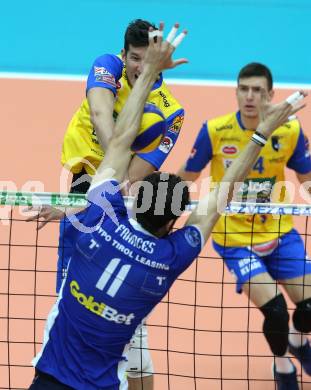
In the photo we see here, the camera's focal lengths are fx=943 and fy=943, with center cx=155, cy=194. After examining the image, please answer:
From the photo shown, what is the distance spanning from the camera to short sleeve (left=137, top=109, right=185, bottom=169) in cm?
578

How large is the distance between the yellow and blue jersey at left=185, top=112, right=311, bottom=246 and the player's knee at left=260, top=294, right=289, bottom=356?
52cm

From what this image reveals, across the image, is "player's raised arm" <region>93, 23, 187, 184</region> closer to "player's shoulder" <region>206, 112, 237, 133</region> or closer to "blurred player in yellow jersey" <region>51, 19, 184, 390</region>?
"blurred player in yellow jersey" <region>51, 19, 184, 390</region>

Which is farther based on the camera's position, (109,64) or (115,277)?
(109,64)

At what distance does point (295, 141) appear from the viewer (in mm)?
6746

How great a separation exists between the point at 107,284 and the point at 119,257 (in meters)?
0.14

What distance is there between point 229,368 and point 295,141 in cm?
173

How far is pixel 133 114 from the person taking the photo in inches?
176

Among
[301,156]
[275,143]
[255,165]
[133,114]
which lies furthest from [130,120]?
[301,156]

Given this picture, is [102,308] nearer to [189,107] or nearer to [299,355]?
[299,355]

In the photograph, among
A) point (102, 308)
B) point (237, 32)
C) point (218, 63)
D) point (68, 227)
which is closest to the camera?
point (102, 308)

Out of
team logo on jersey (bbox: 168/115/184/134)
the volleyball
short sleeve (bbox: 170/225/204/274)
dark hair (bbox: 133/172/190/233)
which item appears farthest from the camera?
team logo on jersey (bbox: 168/115/184/134)

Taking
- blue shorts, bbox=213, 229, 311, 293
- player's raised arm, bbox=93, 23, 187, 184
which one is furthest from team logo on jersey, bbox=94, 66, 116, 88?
blue shorts, bbox=213, 229, 311, 293

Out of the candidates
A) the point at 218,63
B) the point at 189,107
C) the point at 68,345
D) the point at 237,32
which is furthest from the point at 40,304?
the point at 237,32

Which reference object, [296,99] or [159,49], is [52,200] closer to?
[159,49]
